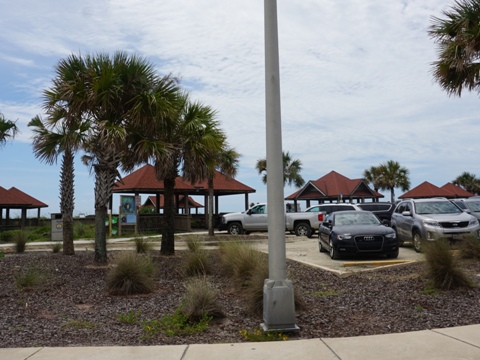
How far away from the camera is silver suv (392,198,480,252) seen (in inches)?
579

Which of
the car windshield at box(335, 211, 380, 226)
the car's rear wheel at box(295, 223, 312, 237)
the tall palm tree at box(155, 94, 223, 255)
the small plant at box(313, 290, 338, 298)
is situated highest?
the tall palm tree at box(155, 94, 223, 255)

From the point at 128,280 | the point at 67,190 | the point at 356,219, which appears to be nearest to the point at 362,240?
the point at 356,219

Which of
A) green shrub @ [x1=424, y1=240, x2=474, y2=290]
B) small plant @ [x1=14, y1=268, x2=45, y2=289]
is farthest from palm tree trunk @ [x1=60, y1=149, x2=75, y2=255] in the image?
green shrub @ [x1=424, y1=240, x2=474, y2=290]

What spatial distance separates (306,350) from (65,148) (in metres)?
11.1

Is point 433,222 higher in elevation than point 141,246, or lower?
higher

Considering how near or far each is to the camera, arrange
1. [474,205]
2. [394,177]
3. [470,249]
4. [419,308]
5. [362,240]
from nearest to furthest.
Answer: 1. [419,308]
2. [470,249]
3. [362,240]
4. [474,205]
5. [394,177]

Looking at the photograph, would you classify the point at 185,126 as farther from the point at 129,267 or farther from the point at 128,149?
the point at 129,267

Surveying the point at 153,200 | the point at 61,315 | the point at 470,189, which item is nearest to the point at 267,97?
the point at 61,315

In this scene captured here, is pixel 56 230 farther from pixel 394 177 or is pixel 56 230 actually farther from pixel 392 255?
pixel 394 177

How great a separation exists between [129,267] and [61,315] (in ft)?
6.85

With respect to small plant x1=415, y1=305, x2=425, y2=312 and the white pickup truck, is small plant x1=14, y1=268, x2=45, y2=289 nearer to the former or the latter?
small plant x1=415, y1=305, x2=425, y2=312

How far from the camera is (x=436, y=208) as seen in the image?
16.2 m

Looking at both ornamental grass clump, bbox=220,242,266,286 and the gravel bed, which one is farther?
ornamental grass clump, bbox=220,242,266,286

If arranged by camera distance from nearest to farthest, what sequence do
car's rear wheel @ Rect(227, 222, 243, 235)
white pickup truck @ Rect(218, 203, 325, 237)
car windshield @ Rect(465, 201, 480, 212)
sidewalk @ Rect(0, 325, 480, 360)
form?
sidewalk @ Rect(0, 325, 480, 360), car windshield @ Rect(465, 201, 480, 212), white pickup truck @ Rect(218, 203, 325, 237), car's rear wheel @ Rect(227, 222, 243, 235)
